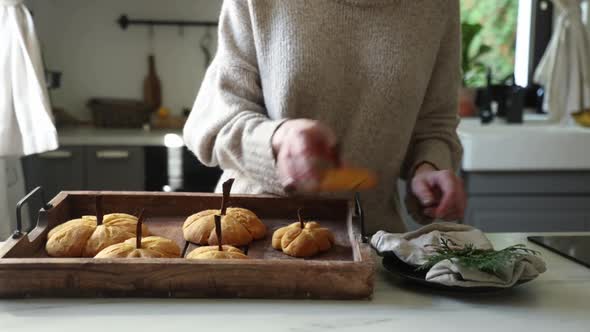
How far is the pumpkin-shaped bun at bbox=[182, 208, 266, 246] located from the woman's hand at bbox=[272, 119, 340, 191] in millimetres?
210

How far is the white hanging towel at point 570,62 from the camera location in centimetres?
263

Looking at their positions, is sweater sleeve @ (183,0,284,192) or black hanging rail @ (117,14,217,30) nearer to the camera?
sweater sleeve @ (183,0,284,192)

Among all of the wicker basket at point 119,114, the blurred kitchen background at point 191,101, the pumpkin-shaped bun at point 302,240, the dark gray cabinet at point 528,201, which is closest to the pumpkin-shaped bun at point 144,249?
the pumpkin-shaped bun at point 302,240

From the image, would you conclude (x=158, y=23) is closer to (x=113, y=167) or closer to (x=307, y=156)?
(x=113, y=167)

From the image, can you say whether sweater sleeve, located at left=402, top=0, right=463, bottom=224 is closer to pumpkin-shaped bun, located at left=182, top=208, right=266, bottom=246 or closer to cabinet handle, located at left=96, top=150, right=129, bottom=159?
pumpkin-shaped bun, located at left=182, top=208, right=266, bottom=246

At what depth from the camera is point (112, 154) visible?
2482 mm

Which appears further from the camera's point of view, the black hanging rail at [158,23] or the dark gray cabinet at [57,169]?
the black hanging rail at [158,23]

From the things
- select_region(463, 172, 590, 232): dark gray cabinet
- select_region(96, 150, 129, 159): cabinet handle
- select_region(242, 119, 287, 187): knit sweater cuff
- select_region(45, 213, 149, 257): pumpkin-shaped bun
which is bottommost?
select_region(463, 172, 590, 232): dark gray cabinet

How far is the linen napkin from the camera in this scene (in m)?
0.80

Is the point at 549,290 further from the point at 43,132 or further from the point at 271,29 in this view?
the point at 43,132

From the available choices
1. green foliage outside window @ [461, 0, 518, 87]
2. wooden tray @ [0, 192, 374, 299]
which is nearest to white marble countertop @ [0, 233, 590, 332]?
wooden tray @ [0, 192, 374, 299]

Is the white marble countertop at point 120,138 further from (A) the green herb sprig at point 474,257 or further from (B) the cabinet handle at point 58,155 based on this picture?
(A) the green herb sprig at point 474,257

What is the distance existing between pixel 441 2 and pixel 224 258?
24.4 inches

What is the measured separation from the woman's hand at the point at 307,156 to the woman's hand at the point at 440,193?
313mm
